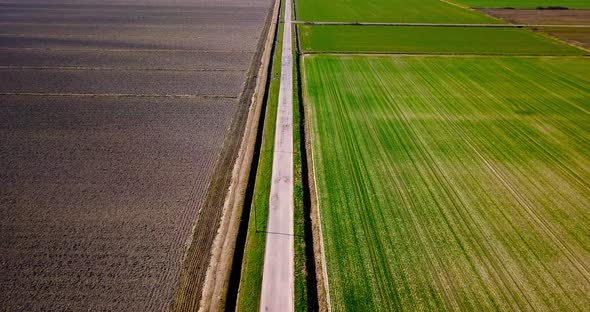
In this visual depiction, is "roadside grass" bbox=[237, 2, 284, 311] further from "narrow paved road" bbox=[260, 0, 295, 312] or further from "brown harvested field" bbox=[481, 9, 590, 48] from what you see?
"brown harvested field" bbox=[481, 9, 590, 48]

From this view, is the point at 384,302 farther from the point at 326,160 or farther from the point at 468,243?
the point at 326,160

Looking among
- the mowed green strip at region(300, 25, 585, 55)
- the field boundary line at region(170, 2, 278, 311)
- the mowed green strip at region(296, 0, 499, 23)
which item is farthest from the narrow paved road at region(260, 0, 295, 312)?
the mowed green strip at region(296, 0, 499, 23)

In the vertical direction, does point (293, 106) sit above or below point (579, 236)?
above

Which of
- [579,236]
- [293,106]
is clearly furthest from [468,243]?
[293,106]

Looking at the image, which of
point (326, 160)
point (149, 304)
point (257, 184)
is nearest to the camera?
point (149, 304)

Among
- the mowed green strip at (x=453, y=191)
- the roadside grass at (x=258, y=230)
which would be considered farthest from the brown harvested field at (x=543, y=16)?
the roadside grass at (x=258, y=230)

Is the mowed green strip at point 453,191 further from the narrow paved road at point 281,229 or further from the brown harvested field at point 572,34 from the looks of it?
the brown harvested field at point 572,34
